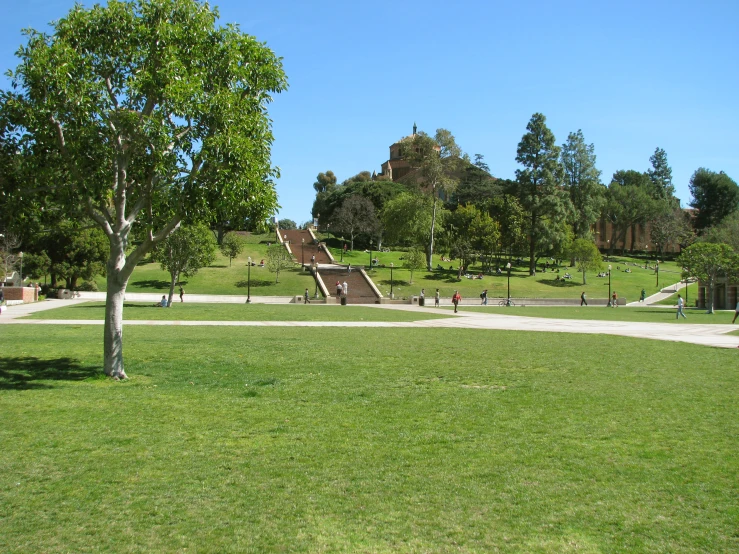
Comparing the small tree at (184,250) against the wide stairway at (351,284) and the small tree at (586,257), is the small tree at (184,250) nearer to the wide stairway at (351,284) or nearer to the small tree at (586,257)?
the wide stairway at (351,284)

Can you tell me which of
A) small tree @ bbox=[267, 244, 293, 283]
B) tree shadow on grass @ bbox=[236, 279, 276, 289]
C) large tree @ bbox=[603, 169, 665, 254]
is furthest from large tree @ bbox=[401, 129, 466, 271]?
large tree @ bbox=[603, 169, 665, 254]

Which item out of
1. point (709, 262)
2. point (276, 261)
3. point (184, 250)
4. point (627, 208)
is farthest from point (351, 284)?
point (627, 208)

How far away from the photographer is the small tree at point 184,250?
3456 centimetres

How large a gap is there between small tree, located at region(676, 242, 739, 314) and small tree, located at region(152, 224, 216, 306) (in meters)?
30.9

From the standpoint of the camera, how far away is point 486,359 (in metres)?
13.6

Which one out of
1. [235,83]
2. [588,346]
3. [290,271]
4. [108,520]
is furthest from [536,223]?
[108,520]

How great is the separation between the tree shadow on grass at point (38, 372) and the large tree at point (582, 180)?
78.3 metres

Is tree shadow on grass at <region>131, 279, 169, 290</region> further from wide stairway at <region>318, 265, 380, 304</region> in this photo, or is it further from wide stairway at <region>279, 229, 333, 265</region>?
wide stairway at <region>279, 229, 333, 265</region>

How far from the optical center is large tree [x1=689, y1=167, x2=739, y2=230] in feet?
340

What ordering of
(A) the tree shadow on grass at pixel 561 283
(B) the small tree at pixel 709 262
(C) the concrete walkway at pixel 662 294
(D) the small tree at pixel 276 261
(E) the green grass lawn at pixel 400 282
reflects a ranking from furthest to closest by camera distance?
(A) the tree shadow on grass at pixel 561 283, (C) the concrete walkway at pixel 662 294, (D) the small tree at pixel 276 261, (E) the green grass lawn at pixel 400 282, (B) the small tree at pixel 709 262

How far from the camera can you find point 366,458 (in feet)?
20.5

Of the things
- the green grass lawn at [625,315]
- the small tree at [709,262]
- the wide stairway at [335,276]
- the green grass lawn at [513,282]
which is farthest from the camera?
the green grass lawn at [513,282]

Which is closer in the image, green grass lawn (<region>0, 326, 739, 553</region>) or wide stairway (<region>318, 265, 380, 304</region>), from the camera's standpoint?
green grass lawn (<region>0, 326, 739, 553</region>)

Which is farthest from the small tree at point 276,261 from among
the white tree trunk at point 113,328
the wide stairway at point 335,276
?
the white tree trunk at point 113,328
